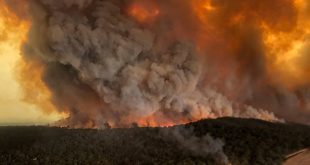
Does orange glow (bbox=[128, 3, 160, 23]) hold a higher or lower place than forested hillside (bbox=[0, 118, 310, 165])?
higher

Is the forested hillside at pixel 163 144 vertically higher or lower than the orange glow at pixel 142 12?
lower

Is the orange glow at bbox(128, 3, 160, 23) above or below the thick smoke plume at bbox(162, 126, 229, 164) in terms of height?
above

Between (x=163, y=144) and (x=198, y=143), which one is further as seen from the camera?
(x=198, y=143)

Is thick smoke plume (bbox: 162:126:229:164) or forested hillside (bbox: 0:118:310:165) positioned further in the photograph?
thick smoke plume (bbox: 162:126:229:164)

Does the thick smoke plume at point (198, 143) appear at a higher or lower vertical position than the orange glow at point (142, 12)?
lower

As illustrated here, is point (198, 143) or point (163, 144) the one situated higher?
point (198, 143)

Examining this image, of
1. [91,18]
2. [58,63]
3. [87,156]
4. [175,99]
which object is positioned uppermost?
[91,18]

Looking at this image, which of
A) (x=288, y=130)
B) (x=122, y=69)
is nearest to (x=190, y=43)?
(x=122, y=69)

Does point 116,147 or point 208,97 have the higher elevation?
point 208,97

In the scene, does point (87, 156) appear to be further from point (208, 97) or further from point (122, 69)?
point (208, 97)

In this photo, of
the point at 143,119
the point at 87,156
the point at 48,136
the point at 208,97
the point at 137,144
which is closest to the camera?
the point at 87,156

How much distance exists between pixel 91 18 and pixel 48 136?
21.0m

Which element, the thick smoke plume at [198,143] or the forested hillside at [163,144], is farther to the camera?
the thick smoke plume at [198,143]

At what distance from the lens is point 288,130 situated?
9400 cm
